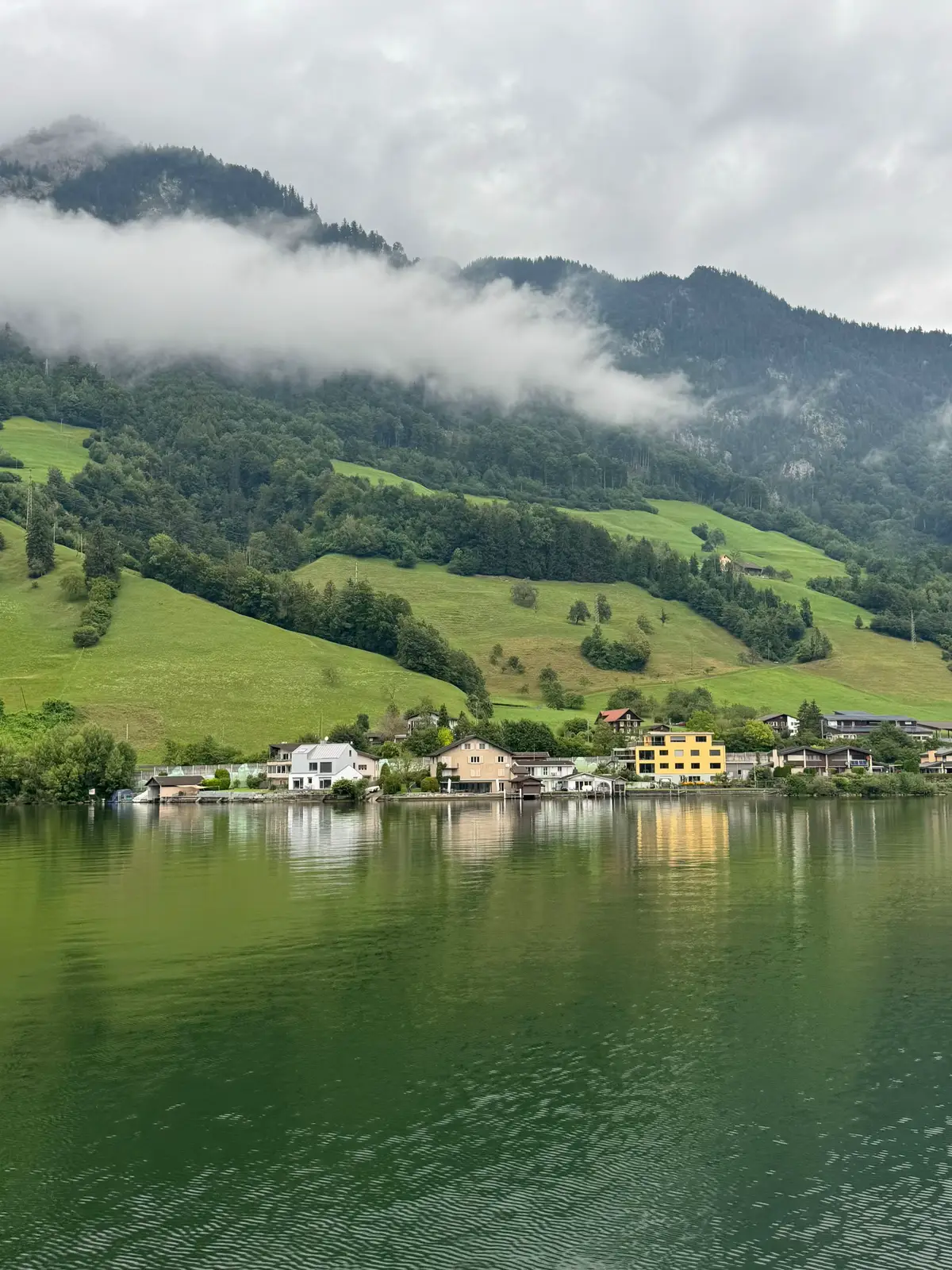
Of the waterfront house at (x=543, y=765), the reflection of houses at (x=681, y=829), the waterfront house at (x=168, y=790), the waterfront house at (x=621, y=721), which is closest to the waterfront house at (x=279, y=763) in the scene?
the waterfront house at (x=168, y=790)

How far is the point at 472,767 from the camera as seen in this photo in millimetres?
130125

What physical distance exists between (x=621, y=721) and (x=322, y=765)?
4701 cm

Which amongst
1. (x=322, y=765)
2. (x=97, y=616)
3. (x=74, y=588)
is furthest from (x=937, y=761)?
(x=74, y=588)

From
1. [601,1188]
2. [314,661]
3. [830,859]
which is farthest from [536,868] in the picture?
[314,661]

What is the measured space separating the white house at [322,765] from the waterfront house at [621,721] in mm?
41177

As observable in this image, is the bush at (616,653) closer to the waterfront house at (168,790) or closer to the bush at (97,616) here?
the bush at (97,616)

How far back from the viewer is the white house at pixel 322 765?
408 ft

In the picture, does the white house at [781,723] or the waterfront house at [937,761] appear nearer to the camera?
the waterfront house at [937,761]

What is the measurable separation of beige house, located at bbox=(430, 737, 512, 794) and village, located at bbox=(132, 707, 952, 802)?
0.09 m

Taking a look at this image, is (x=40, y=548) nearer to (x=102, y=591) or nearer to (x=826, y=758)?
(x=102, y=591)

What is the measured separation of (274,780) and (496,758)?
83.8ft

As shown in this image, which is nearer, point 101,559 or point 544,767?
point 544,767

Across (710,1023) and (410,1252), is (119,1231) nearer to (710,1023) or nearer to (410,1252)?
(410,1252)

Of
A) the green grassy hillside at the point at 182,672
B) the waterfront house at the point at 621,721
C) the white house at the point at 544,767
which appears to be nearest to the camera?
the white house at the point at 544,767
